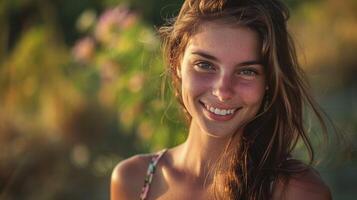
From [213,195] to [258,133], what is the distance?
275 millimetres

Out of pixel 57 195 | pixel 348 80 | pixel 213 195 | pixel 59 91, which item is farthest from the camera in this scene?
pixel 348 80

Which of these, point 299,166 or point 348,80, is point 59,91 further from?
point 299,166

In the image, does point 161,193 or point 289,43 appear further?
point 161,193

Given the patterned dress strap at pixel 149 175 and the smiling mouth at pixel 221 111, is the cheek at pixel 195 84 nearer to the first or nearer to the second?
the smiling mouth at pixel 221 111

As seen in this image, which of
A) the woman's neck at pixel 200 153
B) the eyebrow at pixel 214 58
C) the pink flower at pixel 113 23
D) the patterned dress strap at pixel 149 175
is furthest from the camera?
the pink flower at pixel 113 23

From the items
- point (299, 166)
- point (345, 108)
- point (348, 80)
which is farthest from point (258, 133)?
point (348, 80)

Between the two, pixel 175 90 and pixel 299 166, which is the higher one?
pixel 175 90

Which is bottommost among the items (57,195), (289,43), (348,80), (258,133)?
(57,195)

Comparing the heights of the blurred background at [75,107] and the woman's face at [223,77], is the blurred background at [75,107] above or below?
below

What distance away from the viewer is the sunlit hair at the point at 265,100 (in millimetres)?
2281

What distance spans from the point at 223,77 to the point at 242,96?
8 centimetres

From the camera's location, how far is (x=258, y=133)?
244 cm

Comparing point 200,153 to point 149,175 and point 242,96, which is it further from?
point 242,96

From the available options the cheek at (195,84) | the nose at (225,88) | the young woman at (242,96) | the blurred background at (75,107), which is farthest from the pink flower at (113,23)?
the nose at (225,88)
